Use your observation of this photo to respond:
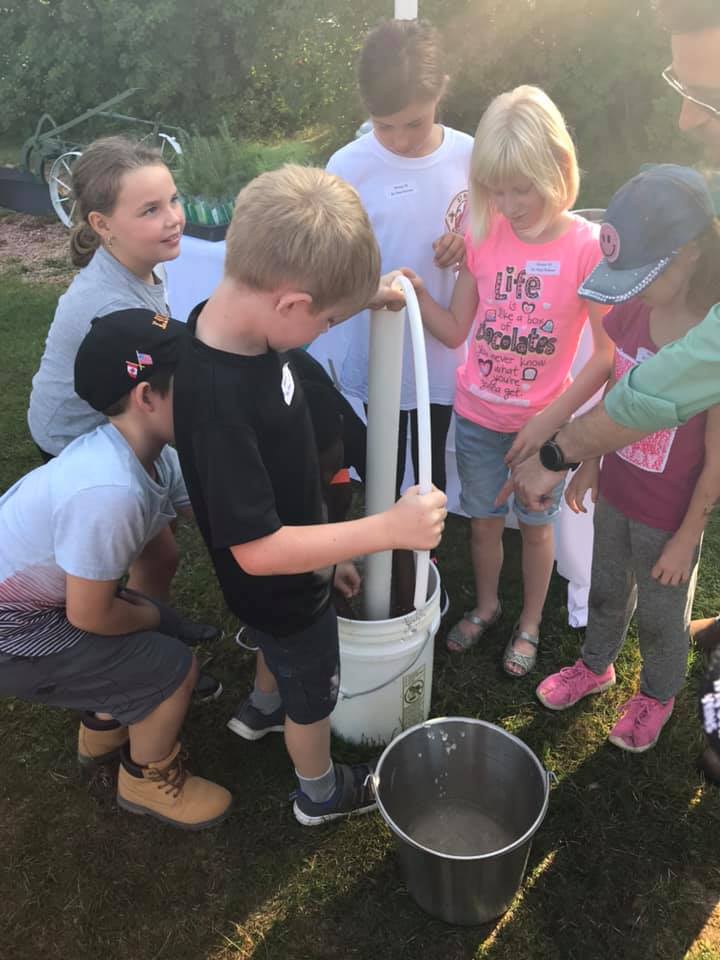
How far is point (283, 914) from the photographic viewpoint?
6.58ft

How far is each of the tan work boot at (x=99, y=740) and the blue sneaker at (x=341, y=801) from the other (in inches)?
22.3

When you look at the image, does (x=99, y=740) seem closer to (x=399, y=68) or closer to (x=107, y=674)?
(x=107, y=674)

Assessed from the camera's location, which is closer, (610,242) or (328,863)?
(610,242)

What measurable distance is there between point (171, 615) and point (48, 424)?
28.5 inches

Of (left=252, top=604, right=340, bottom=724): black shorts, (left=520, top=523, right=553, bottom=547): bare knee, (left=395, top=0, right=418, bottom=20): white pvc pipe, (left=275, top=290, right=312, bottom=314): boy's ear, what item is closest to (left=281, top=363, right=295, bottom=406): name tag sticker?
(left=275, top=290, right=312, bottom=314): boy's ear

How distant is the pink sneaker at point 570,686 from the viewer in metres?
2.49

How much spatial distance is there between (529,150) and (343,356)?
1.29 meters

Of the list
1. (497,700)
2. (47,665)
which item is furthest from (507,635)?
(47,665)

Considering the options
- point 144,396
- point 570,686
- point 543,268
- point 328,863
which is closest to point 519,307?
point 543,268

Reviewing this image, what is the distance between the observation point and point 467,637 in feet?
9.04

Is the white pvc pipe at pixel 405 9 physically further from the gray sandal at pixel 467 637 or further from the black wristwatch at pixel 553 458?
the gray sandal at pixel 467 637

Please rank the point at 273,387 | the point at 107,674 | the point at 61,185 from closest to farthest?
the point at 273,387 → the point at 107,674 → the point at 61,185

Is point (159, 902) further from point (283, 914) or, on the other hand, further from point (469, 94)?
point (469, 94)

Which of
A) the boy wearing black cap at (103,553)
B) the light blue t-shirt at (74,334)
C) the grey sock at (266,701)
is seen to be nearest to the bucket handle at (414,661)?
the grey sock at (266,701)
